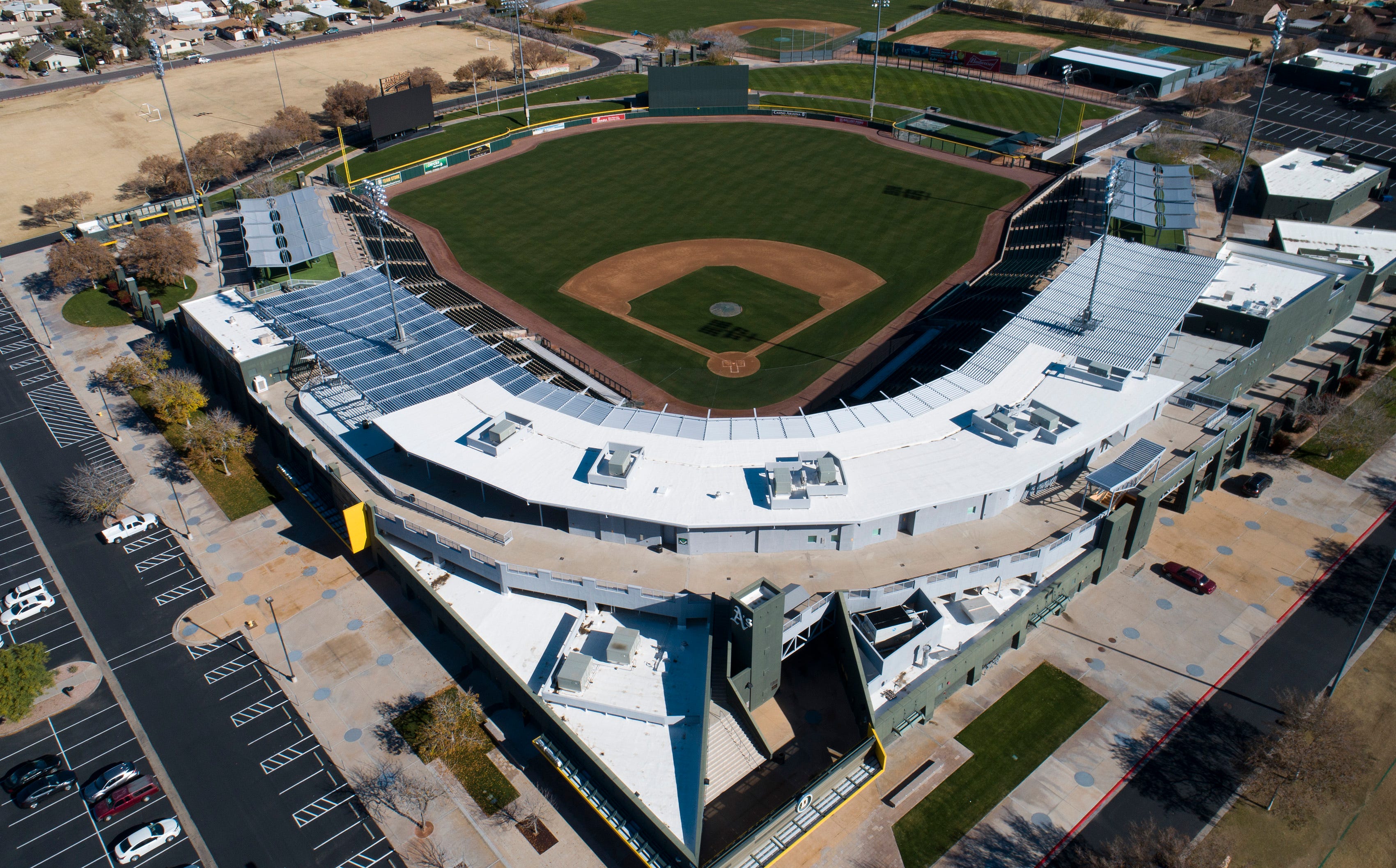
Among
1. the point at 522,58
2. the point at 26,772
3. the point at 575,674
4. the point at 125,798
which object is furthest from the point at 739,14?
the point at 125,798

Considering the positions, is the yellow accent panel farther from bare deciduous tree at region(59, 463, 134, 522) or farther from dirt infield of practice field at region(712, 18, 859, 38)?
dirt infield of practice field at region(712, 18, 859, 38)

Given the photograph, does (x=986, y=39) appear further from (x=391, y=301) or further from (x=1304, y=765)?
(x=1304, y=765)

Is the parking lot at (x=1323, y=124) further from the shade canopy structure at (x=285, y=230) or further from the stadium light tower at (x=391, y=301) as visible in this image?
the shade canopy structure at (x=285, y=230)

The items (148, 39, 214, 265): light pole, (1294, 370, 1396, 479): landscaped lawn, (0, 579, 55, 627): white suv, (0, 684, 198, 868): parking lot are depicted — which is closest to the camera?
(0, 684, 198, 868): parking lot

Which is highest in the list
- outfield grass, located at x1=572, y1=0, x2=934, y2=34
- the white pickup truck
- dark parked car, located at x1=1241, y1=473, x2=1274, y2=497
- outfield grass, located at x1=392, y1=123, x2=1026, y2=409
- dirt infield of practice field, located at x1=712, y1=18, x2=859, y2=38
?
outfield grass, located at x1=572, y1=0, x2=934, y2=34

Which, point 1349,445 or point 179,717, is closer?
point 179,717

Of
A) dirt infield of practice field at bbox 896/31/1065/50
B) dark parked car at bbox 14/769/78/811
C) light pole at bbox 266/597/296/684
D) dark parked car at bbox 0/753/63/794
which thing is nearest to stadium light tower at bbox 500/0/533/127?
dirt infield of practice field at bbox 896/31/1065/50
